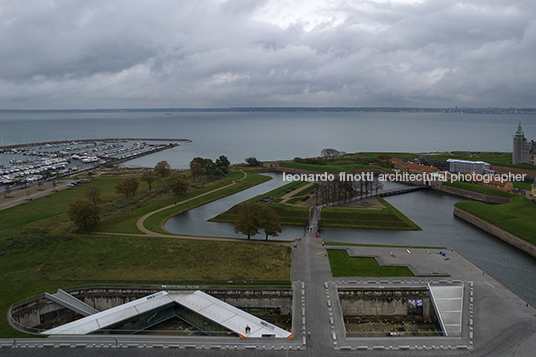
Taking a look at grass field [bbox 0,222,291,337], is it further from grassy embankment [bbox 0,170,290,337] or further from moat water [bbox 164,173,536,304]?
moat water [bbox 164,173,536,304]

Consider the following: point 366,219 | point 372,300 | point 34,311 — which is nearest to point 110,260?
point 34,311

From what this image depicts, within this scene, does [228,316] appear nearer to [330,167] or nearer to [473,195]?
[473,195]

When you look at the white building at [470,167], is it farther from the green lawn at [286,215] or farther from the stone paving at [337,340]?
the stone paving at [337,340]

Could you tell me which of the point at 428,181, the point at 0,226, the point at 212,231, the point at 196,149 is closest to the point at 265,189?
the point at 212,231

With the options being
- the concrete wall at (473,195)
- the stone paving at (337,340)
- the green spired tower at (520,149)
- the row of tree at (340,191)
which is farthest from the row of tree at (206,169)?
the green spired tower at (520,149)

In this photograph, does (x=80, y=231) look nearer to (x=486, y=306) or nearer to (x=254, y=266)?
(x=254, y=266)
